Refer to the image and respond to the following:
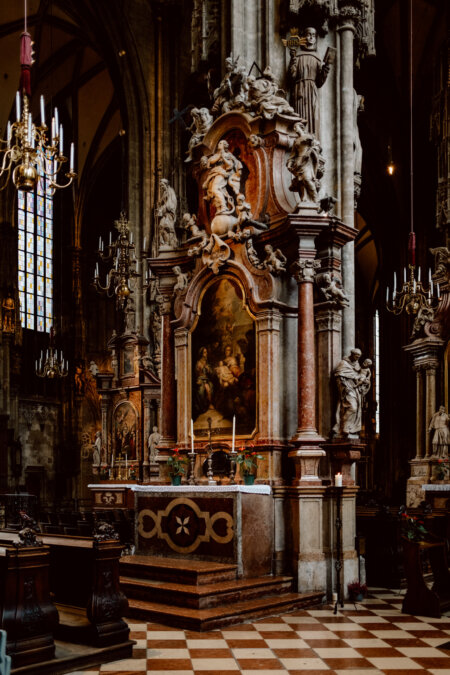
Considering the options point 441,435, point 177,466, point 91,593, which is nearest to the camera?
point 91,593

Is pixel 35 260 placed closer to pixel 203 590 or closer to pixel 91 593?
pixel 203 590

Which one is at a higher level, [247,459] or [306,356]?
[306,356]

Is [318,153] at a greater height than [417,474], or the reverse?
[318,153]

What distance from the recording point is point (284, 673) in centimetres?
635

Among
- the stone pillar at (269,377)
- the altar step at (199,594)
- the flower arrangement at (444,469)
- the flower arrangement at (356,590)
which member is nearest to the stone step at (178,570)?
the altar step at (199,594)

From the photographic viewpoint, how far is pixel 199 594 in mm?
8164

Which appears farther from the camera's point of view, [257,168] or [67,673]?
[257,168]

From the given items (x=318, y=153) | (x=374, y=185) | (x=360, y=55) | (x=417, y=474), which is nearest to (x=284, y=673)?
(x=318, y=153)


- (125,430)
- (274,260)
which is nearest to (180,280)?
(274,260)

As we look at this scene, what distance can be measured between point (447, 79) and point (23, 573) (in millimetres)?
16292

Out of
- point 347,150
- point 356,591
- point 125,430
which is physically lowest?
point 356,591

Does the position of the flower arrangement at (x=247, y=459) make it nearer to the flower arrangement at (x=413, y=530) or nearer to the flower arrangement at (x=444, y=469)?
the flower arrangement at (x=413, y=530)

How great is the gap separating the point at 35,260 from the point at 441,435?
16841 mm

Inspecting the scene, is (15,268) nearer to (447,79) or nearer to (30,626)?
(447,79)
